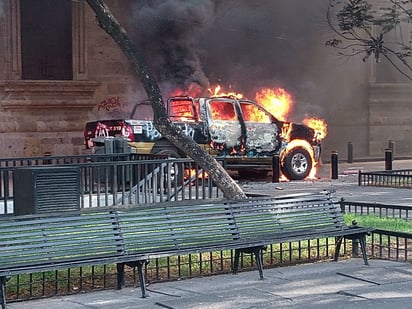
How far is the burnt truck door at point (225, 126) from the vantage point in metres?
17.6

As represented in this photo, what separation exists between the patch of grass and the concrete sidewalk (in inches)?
74.2

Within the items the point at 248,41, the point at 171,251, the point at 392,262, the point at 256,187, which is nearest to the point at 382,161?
the point at 248,41

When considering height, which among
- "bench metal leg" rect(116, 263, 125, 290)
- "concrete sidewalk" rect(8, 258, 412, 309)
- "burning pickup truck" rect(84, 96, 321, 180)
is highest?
"burning pickup truck" rect(84, 96, 321, 180)

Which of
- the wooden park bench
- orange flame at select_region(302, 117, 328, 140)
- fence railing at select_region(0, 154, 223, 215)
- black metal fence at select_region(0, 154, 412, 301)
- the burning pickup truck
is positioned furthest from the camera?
orange flame at select_region(302, 117, 328, 140)

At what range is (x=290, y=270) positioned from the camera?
781 cm

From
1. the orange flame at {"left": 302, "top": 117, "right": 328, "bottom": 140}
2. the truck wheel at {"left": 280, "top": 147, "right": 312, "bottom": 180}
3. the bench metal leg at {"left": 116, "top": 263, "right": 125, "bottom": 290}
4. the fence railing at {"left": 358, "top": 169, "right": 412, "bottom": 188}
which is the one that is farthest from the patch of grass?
the orange flame at {"left": 302, "top": 117, "right": 328, "bottom": 140}

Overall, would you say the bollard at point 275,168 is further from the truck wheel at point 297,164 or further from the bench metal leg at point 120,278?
the bench metal leg at point 120,278

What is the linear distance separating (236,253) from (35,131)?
45.7 ft

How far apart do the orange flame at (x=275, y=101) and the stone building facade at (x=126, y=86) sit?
980 millimetres

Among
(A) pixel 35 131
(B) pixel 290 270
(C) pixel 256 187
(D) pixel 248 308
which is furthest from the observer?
(A) pixel 35 131

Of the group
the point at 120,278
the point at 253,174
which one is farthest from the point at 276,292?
the point at 253,174

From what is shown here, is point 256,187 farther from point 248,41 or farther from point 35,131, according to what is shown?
point 248,41

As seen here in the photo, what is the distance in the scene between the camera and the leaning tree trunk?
30.2 ft

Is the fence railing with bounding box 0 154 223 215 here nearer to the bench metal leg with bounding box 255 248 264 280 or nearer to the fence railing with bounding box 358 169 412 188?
the bench metal leg with bounding box 255 248 264 280
